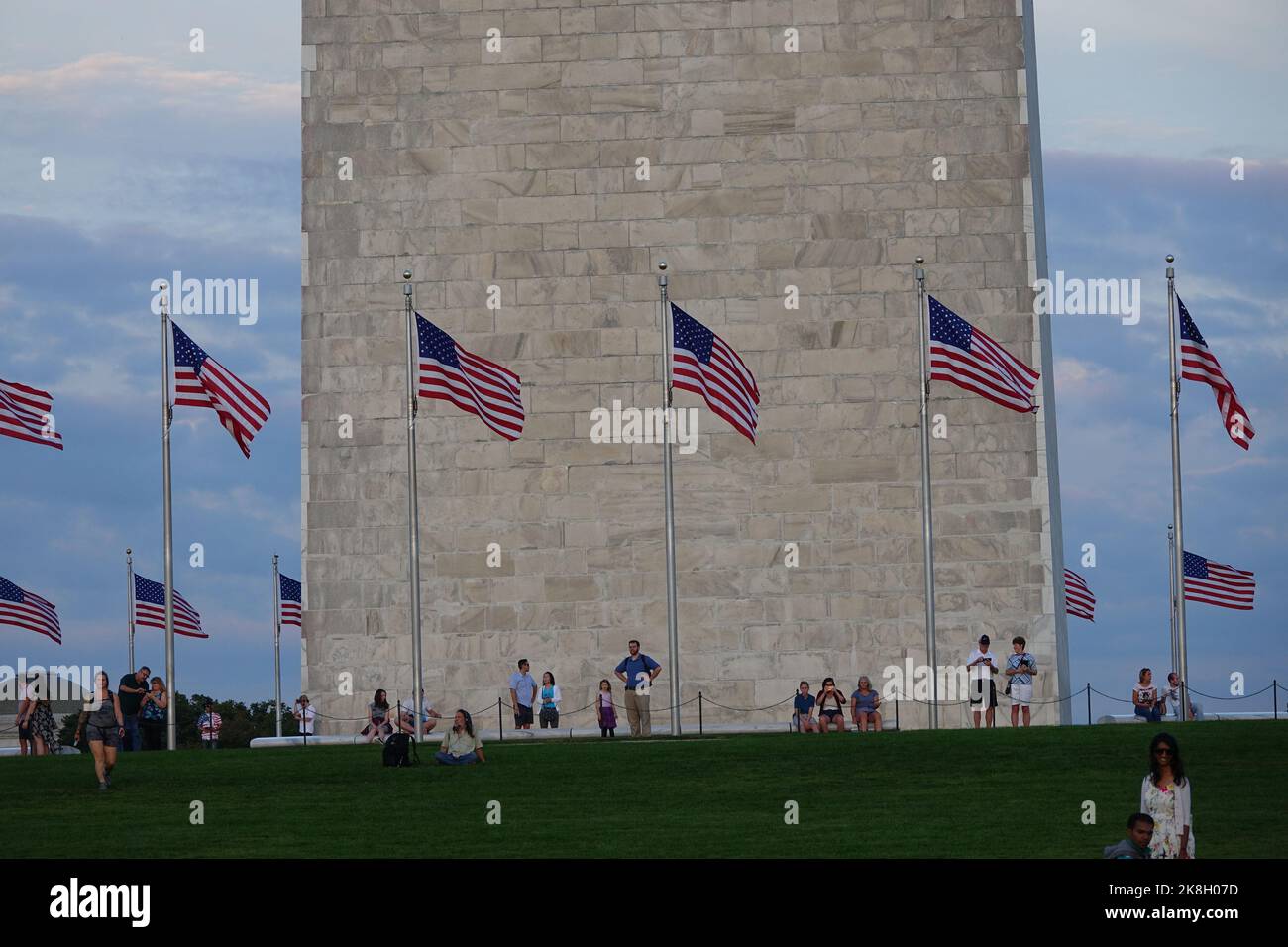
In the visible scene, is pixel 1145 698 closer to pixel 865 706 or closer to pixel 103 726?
pixel 865 706

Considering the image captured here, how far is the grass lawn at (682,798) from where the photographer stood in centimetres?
1959

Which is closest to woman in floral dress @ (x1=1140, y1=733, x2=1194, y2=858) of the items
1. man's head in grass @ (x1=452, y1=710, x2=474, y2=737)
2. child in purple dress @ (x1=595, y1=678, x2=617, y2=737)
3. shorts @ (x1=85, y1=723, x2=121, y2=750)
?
man's head in grass @ (x1=452, y1=710, x2=474, y2=737)

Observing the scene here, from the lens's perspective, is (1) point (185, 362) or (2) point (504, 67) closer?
(1) point (185, 362)

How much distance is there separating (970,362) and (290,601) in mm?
18962

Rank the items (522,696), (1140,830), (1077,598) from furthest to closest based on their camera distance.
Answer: (1077,598) < (522,696) < (1140,830)

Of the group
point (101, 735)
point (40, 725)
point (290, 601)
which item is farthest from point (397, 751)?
point (290, 601)

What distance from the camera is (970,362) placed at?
33.4m

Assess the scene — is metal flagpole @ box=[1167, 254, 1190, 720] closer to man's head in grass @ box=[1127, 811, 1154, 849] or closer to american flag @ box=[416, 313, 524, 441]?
american flag @ box=[416, 313, 524, 441]

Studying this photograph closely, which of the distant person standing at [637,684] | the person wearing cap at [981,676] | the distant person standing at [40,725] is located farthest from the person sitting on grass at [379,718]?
the person wearing cap at [981,676]
